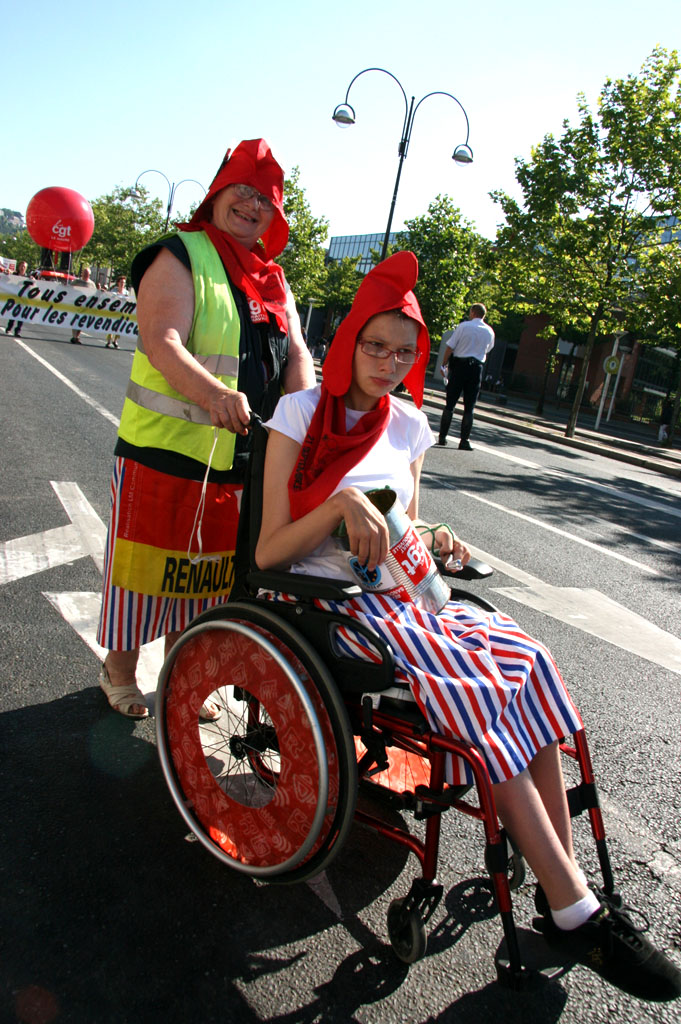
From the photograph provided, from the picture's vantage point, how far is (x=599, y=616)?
492 cm

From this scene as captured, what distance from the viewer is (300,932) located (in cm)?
199

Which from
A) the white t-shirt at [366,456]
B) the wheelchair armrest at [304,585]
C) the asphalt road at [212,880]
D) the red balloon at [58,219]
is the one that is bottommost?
the asphalt road at [212,880]

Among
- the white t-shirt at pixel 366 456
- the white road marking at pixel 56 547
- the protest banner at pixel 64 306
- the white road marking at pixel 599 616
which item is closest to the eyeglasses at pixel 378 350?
the white t-shirt at pixel 366 456

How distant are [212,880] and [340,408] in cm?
132

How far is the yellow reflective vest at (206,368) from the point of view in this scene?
256 centimetres

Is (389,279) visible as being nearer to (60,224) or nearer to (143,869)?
(143,869)

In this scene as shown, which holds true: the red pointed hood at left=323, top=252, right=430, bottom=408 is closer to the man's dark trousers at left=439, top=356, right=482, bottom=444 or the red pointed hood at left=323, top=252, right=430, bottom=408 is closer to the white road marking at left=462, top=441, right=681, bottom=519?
the white road marking at left=462, top=441, right=681, bottom=519

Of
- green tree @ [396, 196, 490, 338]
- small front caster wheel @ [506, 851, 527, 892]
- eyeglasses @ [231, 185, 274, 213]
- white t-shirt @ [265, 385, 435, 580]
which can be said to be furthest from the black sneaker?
green tree @ [396, 196, 490, 338]

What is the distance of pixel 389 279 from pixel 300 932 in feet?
5.59

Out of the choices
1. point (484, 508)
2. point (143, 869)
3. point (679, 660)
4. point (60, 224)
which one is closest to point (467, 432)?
point (484, 508)

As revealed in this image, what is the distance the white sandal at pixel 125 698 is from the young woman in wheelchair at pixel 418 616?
104 centimetres

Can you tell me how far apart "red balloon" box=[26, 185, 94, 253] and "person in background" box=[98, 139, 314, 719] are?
20974 mm

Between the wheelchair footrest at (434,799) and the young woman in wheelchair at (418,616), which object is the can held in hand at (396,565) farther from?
the wheelchair footrest at (434,799)

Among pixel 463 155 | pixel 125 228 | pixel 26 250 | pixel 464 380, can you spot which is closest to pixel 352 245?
pixel 26 250
